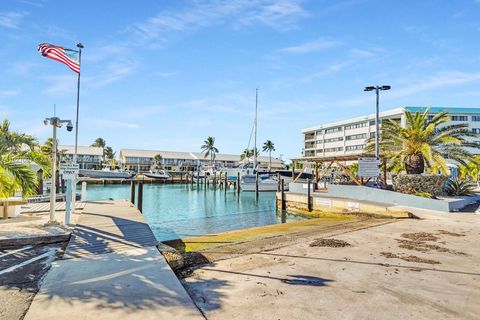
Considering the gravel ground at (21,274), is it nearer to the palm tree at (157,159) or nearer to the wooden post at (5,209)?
the wooden post at (5,209)

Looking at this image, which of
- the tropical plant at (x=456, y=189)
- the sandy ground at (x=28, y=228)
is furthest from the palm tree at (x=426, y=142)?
the sandy ground at (x=28, y=228)

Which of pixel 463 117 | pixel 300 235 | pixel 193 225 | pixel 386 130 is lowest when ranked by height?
pixel 193 225

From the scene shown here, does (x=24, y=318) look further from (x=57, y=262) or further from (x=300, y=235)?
(x=300, y=235)

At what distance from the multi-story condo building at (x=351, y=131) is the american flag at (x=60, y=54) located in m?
54.5

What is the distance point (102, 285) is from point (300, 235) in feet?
24.8

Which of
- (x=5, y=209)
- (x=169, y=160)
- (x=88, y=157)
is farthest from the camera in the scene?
(x=169, y=160)

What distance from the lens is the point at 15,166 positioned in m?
10.9

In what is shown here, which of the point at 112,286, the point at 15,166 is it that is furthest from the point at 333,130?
the point at 112,286

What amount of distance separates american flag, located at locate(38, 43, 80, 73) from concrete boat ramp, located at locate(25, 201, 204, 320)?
970 centimetres

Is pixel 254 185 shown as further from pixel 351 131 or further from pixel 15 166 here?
pixel 15 166

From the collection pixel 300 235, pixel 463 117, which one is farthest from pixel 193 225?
pixel 463 117

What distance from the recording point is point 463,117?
67375mm

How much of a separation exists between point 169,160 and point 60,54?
9598 centimetres

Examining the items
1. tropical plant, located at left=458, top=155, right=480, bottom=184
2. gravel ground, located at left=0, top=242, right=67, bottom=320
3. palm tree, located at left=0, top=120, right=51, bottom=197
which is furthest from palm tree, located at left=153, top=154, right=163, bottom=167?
gravel ground, located at left=0, top=242, right=67, bottom=320
